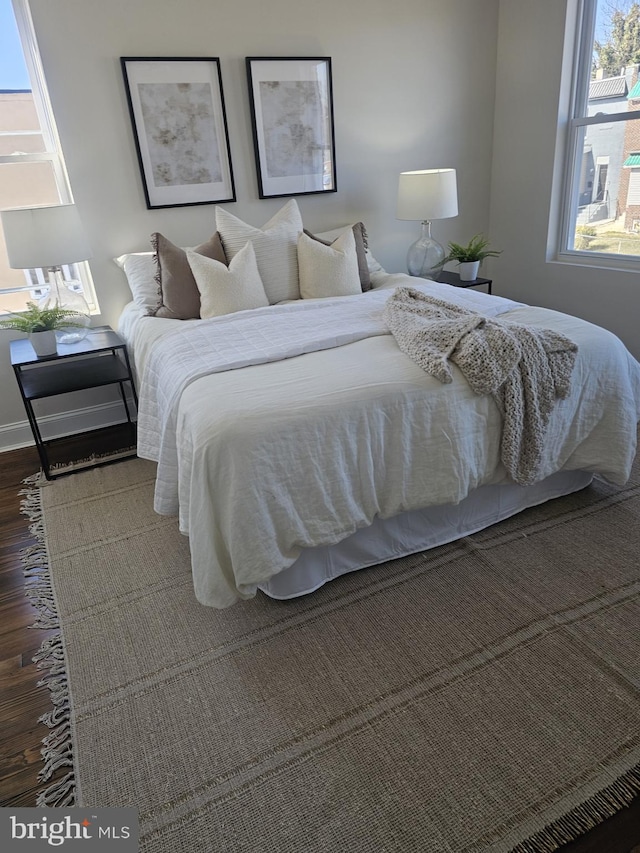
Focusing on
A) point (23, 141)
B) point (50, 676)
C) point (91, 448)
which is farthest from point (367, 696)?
point (23, 141)

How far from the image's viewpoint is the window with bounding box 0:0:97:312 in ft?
9.10

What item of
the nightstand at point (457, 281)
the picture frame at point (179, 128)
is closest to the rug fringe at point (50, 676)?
the picture frame at point (179, 128)

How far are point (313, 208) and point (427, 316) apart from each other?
171cm

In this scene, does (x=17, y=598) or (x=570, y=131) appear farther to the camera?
(x=570, y=131)

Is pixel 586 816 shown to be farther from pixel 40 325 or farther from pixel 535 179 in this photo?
pixel 535 179

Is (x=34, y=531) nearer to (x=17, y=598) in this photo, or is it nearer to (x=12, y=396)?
(x=17, y=598)

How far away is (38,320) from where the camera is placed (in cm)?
271

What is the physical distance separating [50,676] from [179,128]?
279cm

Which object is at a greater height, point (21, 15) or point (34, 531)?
point (21, 15)

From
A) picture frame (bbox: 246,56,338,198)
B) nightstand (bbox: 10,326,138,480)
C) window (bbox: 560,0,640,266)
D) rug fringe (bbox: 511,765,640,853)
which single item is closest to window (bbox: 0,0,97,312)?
nightstand (bbox: 10,326,138,480)

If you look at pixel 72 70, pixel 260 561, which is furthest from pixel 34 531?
pixel 72 70

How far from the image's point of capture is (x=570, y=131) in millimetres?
3609

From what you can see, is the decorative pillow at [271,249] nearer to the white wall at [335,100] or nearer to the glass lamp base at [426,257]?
the white wall at [335,100]

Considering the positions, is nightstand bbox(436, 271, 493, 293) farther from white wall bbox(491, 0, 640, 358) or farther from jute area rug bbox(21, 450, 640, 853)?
jute area rug bbox(21, 450, 640, 853)
